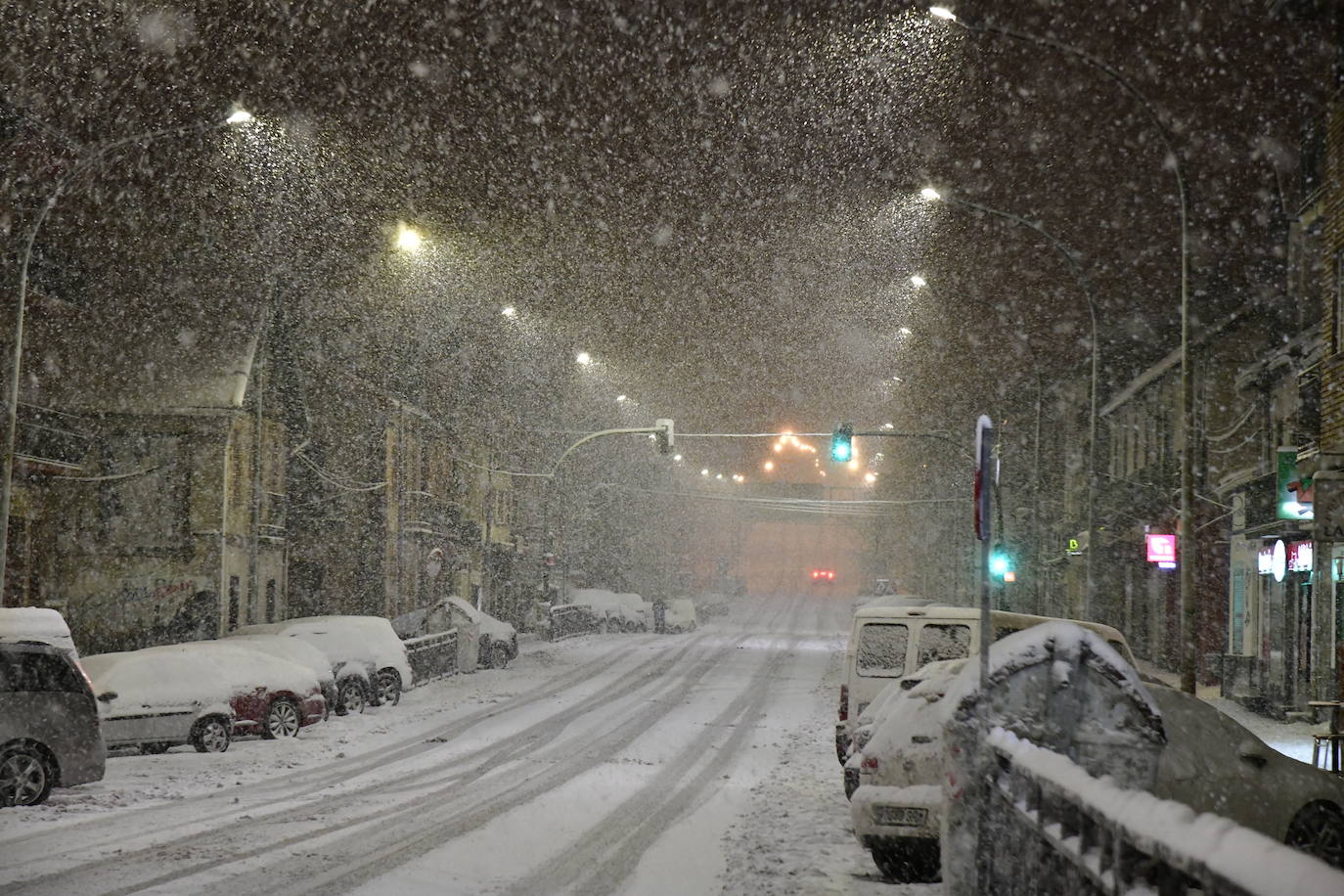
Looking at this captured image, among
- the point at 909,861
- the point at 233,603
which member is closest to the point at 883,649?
the point at 909,861

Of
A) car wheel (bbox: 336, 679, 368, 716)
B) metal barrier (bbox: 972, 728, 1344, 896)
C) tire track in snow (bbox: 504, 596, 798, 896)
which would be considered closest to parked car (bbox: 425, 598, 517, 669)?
car wheel (bbox: 336, 679, 368, 716)

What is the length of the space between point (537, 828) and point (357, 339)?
34407 millimetres

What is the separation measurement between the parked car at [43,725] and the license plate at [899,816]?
881 cm

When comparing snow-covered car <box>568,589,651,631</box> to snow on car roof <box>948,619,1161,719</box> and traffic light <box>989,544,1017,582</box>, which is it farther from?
snow on car roof <box>948,619,1161,719</box>

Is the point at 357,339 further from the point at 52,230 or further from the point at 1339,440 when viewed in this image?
the point at 1339,440

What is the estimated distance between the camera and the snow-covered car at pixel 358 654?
2267cm

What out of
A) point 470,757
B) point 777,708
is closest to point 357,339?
point 777,708

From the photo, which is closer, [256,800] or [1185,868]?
[1185,868]

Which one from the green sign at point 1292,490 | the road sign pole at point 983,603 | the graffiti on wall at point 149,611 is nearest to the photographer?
the road sign pole at point 983,603

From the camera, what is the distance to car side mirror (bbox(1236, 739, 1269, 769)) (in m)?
8.76

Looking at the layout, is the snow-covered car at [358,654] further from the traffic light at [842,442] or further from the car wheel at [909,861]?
the traffic light at [842,442]

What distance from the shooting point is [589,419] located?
256 feet

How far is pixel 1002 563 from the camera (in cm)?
3225

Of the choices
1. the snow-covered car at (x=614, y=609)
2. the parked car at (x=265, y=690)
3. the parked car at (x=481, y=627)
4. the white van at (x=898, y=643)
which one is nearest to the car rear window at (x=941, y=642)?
the white van at (x=898, y=643)
